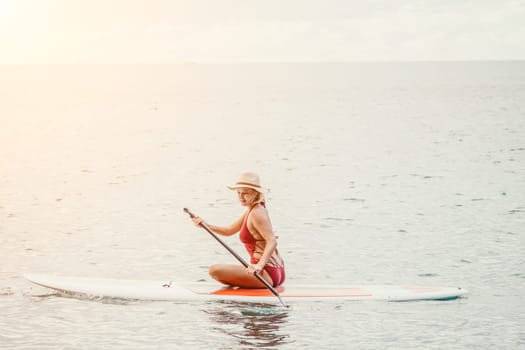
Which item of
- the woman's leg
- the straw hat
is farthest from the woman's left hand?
the straw hat

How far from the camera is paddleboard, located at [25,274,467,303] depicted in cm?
1277

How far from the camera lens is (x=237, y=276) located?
12.8m

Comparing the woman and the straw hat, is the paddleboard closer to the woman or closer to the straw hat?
the woman

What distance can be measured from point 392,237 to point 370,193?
6.93 metres

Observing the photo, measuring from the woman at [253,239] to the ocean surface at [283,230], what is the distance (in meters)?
0.38

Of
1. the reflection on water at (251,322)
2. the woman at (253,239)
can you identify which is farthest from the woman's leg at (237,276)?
the reflection on water at (251,322)

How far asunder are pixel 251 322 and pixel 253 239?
1.07m

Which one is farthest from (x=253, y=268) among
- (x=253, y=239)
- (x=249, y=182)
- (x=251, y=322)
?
(x=249, y=182)

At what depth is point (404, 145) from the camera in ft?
145

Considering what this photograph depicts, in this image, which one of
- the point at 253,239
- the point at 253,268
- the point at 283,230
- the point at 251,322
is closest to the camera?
the point at 253,268

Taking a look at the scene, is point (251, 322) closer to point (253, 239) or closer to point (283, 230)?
point (253, 239)

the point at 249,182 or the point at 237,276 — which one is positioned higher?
the point at 249,182

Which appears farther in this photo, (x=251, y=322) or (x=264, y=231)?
(x=251, y=322)

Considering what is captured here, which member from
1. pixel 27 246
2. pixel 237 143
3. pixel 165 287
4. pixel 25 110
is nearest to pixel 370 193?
pixel 27 246
